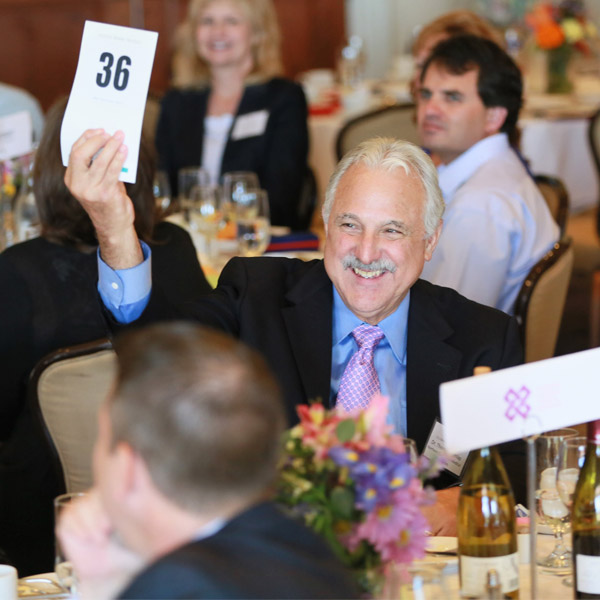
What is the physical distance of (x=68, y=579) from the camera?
70.0 inches

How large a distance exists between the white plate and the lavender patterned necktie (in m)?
A: 0.47

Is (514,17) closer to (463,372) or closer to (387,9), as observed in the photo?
(387,9)

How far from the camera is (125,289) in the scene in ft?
7.93

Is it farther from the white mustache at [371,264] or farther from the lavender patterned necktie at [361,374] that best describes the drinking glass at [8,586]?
the white mustache at [371,264]

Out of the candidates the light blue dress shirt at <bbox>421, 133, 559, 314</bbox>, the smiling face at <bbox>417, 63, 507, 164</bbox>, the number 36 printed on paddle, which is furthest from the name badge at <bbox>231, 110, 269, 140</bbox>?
the number 36 printed on paddle

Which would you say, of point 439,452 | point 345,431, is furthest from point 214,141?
point 345,431

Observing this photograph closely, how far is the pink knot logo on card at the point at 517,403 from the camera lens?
1536 millimetres

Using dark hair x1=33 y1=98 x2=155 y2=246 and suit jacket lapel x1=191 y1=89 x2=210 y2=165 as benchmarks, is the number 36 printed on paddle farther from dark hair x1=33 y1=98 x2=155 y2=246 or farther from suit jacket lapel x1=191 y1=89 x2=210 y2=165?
→ suit jacket lapel x1=191 y1=89 x2=210 y2=165

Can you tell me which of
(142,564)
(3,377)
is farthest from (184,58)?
(142,564)

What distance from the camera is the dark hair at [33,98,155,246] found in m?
2.81

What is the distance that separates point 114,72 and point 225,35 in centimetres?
353

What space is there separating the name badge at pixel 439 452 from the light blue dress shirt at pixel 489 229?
4.19ft

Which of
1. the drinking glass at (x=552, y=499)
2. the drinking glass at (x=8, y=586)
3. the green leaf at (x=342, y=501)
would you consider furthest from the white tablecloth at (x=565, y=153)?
the green leaf at (x=342, y=501)

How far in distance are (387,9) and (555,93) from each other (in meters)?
3.68
